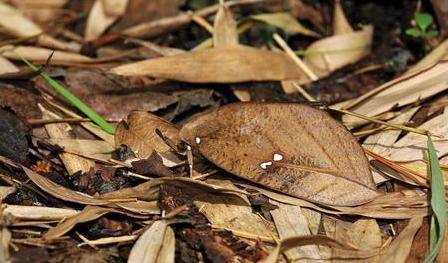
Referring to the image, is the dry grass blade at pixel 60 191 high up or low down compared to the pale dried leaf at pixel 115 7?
down

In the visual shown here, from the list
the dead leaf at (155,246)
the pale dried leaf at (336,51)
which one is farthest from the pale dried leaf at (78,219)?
the pale dried leaf at (336,51)

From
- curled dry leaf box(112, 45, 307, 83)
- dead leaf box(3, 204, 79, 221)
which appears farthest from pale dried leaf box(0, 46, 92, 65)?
dead leaf box(3, 204, 79, 221)

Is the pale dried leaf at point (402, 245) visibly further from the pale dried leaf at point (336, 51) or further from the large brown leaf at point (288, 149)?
the pale dried leaf at point (336, 51)

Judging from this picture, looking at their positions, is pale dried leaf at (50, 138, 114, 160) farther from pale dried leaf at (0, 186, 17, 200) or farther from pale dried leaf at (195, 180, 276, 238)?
pale dried leaf at (195, 180, 276, 238)

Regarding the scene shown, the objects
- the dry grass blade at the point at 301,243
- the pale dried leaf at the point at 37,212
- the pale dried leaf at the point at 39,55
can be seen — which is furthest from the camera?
the pale dried leaf at the point at 39,55

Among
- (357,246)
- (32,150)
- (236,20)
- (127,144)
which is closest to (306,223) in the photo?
(357,246)

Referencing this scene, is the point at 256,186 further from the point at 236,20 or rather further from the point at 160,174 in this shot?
the point at 236,20

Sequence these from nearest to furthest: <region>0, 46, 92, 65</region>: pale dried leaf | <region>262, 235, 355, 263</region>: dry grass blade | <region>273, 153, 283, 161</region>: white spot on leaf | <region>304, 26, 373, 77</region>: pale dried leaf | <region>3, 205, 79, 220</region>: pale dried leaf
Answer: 1. <region>262, 235, 355, 263</region>: dry grass blade
2. <region>3, 205, 79, 220</region>: pale dried leaf
3. <region>273, 153, 283, 161</region>: white spot on leaf
4. <region>0, 46, 92, 65</region>: pale dried leaf
5. <region>304, 26, 373, 77</region>: pale dried leaf

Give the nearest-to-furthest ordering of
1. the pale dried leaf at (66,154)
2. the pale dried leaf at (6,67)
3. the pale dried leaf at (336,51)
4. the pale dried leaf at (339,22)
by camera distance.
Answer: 1. the pale dried leaf at (66,154)
2. the pale dried leaf at (6,67)
3. the pale dried leaf at (336,51)
4. the pale dried leaf at (339,22)
